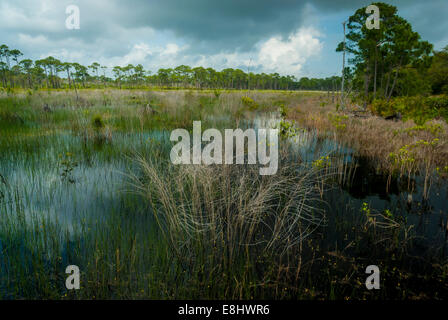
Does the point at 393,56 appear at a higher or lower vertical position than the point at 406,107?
higher

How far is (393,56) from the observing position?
1688cm

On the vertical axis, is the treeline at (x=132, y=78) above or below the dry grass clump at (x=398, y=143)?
above

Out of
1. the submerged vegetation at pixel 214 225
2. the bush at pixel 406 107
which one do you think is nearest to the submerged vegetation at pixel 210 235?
the submerged vegetation at pixel 214 225

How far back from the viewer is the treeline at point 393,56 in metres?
15.9

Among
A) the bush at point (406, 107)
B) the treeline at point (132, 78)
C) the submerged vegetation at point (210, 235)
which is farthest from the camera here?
the treeline at point (132, 78)

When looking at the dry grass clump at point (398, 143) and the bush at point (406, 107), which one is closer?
the dry grass clump at point (398, 143)

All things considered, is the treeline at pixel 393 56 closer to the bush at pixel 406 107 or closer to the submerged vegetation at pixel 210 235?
the bush at pixel 406 107

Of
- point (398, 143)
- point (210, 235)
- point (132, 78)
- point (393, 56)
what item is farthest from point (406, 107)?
point (132, 78)

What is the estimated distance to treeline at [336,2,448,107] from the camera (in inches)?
626

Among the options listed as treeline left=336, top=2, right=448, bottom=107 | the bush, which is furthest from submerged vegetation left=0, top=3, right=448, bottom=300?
treeline left=336, top=2, right=448, bottom=107

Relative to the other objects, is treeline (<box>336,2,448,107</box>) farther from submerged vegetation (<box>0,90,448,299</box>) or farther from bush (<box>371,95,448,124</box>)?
submerged vegetation (<box>0,90,448,299</box>)

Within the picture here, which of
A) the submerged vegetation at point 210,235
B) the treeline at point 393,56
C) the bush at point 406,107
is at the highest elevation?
the treeline at point 393,56

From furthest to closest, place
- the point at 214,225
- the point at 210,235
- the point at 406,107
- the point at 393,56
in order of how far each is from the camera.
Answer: the point at 393,56 → the point at 406,107 → the point at 210,235 → the point at 214,225

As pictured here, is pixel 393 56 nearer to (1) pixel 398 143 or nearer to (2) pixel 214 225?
(1) pixel 398 143
